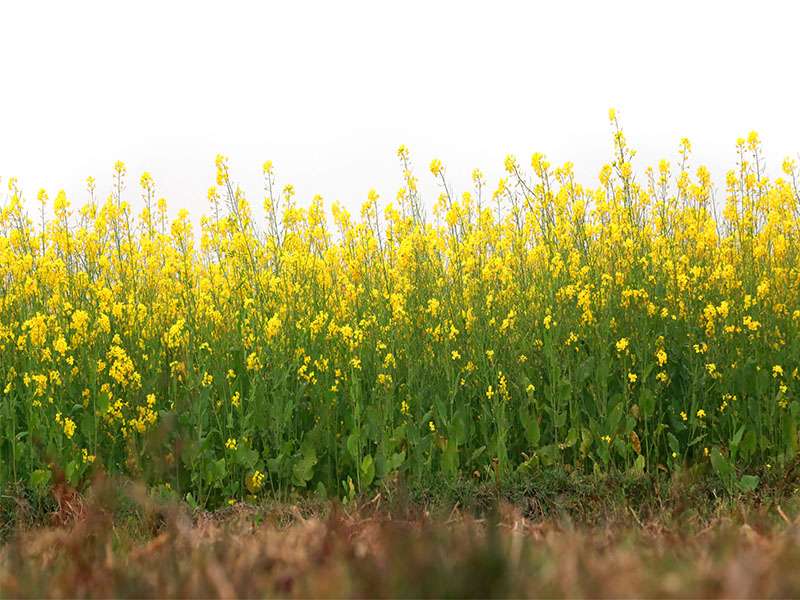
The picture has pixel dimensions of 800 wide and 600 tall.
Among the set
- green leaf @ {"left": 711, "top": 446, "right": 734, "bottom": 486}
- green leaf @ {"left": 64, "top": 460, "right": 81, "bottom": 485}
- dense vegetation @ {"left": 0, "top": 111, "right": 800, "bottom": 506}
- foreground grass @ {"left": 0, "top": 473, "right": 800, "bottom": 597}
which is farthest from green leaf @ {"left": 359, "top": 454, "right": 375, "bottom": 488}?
foreground grass @ {"left": 0, "top": 473, "right": 800, "bottom": 597}

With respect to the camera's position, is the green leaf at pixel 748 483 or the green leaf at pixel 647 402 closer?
the green leaf at pixel 748 483

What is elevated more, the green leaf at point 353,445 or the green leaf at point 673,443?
the green leaf at point 353,445

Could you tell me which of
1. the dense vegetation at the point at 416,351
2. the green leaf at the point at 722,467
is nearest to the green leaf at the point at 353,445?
the dense vegetation at the point at 416,351

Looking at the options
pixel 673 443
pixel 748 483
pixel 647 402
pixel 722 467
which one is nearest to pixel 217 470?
pixel 647 402

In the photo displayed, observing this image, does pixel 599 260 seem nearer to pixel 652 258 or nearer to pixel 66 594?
pixel 652 258

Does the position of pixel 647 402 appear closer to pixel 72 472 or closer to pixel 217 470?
pixel 217 470

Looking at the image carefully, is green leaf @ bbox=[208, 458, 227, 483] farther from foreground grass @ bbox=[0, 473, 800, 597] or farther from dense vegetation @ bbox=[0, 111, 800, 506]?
foreground grass @ bbox=[0, 473, 800, 597]

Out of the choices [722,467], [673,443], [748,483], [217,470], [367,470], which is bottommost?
[748,483]

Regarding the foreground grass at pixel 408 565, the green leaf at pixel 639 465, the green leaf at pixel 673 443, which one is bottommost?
the green leaf at pixel 639 465

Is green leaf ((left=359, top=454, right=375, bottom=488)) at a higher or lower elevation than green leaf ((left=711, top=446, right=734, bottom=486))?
higher

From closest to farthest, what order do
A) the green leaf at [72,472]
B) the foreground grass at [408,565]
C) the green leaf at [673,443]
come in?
the foreground grass at [408,565]
the green leaf at [72,472]
the green leaf at [673,443]

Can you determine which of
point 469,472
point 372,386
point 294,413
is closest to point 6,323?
point 294,413

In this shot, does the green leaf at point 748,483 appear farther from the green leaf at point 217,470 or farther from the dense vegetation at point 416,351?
the green leaf at point 217,470

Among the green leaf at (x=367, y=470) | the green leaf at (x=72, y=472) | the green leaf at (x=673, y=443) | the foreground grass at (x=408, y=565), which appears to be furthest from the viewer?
the green leaf at (x=673, y=443)
